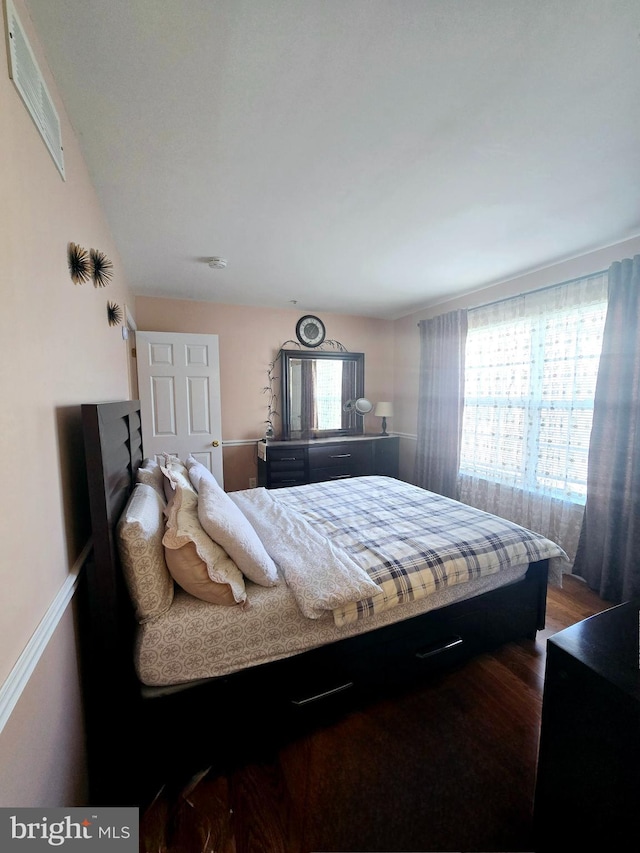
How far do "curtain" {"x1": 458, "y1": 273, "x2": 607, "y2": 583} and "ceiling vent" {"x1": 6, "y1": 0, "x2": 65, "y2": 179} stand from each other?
10.5ft

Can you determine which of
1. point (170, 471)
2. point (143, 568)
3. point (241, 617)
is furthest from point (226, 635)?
point (170, 471)

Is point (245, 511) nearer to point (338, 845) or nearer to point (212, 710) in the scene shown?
point (212, 710)

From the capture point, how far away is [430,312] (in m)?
3.98

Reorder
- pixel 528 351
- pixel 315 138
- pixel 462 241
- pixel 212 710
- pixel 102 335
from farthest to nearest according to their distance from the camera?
pixel 528 351 < pixel 462 241 < pixel 102 335 < pixel 315 138 < pixel 212 710

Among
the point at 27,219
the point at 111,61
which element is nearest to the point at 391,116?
the point at 111,61

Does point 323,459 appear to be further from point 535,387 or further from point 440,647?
point 440,647

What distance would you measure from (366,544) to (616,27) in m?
2.04

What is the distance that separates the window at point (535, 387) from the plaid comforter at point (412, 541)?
1.04 metres

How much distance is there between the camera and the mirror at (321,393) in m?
4.09

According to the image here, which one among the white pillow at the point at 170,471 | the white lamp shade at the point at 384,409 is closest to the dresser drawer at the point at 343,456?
the white lamp shade at the point at 384,409

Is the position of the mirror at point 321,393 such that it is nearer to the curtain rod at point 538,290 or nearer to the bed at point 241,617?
the curtain rod at point 538,290

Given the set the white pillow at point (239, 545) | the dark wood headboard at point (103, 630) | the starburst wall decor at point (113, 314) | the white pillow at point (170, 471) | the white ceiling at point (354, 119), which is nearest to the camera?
the white ceiling at point (354, 119)

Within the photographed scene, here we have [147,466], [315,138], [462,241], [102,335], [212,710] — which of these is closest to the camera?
[212,710]

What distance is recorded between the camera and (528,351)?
115 inches
